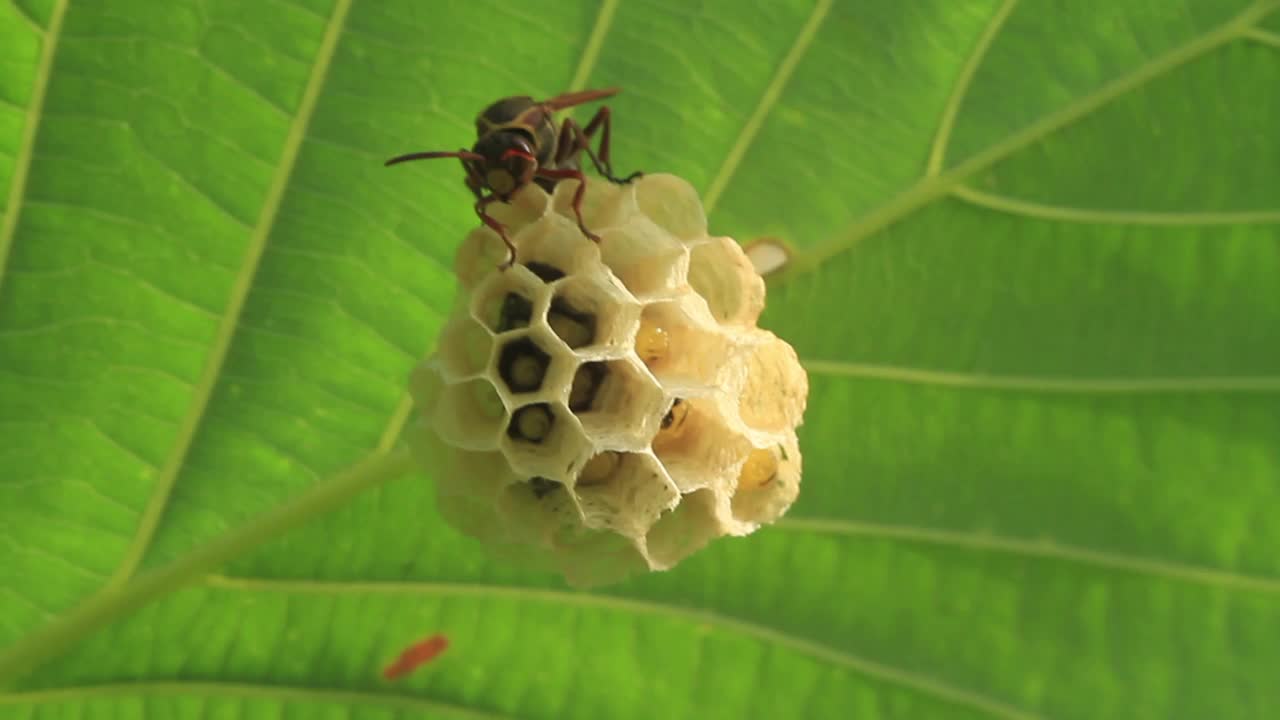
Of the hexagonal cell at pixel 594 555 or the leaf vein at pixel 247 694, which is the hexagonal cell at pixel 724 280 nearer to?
the hexagonal cell at pixel 594 555

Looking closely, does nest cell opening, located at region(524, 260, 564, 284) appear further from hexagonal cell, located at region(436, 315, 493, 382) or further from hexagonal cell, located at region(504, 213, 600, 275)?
hexagonal cell, located at region(436, 315, 493, 382)

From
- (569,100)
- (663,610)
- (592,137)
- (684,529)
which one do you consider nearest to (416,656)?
(663,610)

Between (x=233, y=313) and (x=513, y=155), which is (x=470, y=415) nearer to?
(x=513, y=155)

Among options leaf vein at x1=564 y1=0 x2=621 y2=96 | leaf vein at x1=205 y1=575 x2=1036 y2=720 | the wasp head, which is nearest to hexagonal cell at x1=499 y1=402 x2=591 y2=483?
the wasp head

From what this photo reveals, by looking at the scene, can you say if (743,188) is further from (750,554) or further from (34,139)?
(34,139)

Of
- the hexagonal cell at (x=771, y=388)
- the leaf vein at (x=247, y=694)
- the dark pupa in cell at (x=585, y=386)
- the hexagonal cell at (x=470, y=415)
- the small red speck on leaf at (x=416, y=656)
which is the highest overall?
the hexagonal cell at (x=771, y=388)

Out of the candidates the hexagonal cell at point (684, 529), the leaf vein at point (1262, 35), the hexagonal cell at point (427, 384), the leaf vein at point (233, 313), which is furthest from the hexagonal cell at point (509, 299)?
the leaf vein at point (1262, 35)
